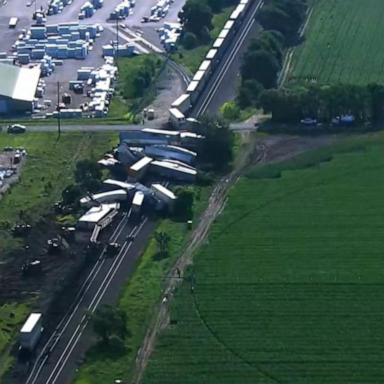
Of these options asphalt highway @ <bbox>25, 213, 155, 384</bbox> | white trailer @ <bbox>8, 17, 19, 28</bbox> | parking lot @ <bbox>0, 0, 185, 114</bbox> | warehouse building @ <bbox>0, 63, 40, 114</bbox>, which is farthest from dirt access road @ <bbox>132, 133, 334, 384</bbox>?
white trailer @ <bbox>8, 17, 19, 28</bbox>

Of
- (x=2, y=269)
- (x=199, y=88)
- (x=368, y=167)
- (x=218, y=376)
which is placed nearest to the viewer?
(x=218, y=376)

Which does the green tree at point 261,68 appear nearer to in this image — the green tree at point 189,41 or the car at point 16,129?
the green tree at point 189,41

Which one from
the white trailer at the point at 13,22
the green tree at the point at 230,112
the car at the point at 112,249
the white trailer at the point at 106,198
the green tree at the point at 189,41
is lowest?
the white trailer at the point at 13,22

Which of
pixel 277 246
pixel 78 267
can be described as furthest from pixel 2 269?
pixel 277 246

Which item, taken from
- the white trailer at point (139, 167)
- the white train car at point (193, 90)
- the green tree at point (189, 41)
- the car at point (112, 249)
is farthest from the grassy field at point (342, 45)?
the car at point (112, 249)

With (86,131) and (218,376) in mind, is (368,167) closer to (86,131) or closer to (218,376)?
(86,131)

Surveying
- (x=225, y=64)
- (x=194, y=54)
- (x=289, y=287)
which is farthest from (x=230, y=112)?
(x=289, y=287)

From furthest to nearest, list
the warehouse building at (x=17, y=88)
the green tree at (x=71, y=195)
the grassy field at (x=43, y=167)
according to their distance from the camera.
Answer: the warehouse building at (x=17, y=88) < the green tree at (x=71, y=195) < the grassy field at (x=43, y=167)
